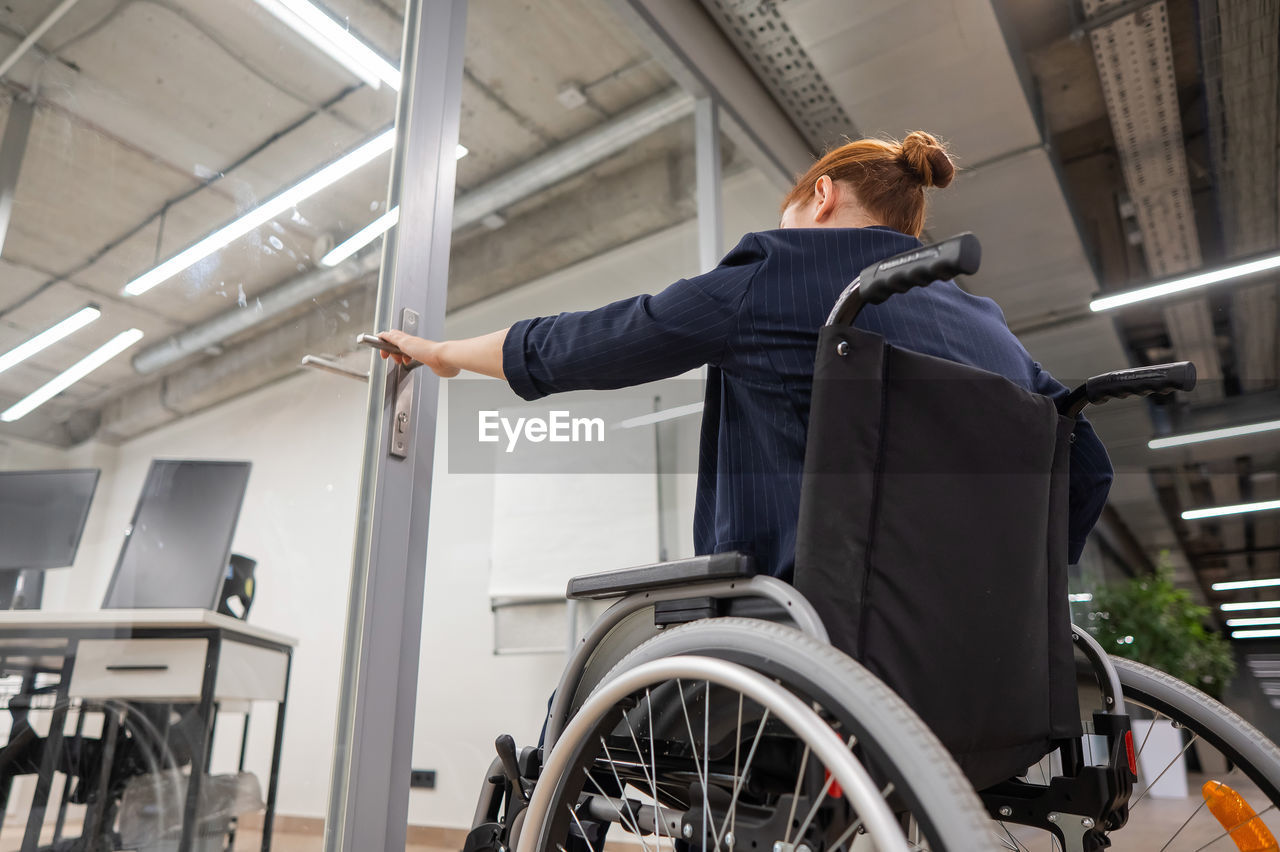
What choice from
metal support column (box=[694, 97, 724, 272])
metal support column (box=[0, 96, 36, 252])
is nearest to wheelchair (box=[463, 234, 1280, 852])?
metal support column (box=[0, 96, 36, 252])

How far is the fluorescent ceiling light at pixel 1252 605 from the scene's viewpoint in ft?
7.86

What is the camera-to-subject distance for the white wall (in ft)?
3.46

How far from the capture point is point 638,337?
87 centimetres

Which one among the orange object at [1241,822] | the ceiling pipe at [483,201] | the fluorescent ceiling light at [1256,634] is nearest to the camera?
the orange object at [1241,822]

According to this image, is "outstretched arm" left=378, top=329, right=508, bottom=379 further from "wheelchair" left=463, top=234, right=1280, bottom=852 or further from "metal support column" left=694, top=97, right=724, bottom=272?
"metal support column" left=694, top=97, right=724, bottom=272

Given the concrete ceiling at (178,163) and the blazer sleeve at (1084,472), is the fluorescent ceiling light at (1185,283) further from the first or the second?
the concrete ceiling at (178,163)

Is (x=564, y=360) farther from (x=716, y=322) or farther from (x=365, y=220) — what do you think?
(x=365, y=220)

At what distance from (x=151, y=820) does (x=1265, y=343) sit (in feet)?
9.84

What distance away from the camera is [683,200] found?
2457mm

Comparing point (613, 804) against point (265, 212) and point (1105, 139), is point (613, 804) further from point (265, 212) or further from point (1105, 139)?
point (1105, 139)

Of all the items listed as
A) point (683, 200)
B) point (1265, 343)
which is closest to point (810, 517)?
point (683, 200)

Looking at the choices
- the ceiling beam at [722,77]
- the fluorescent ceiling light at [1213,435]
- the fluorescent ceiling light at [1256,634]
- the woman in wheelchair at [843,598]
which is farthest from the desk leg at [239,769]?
the fluorescent ceiling light at [1213,435]

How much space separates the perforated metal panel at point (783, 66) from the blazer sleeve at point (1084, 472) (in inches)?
72.3

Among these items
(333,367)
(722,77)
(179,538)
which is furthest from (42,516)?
(722,77)
